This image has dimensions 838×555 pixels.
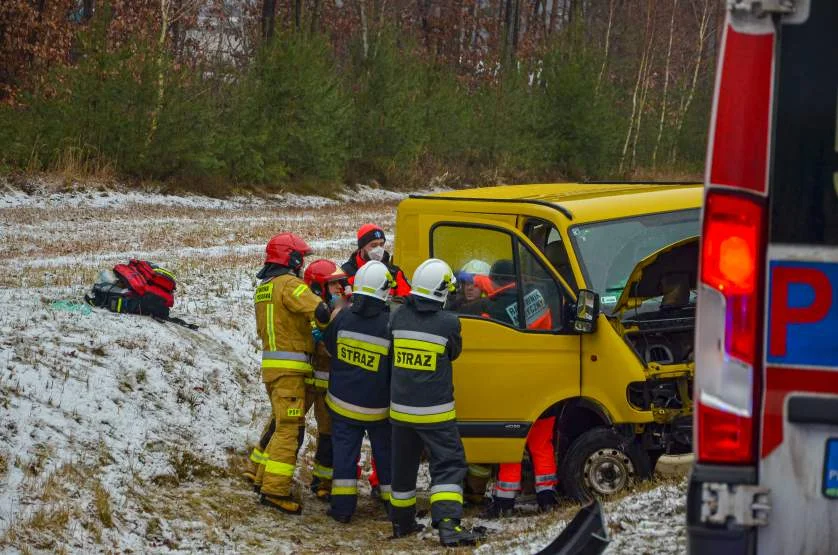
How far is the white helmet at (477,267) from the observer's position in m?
→ 8.57

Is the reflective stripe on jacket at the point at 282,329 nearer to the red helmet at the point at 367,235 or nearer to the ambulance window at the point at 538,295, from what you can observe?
the red helmet at the point at 367,235

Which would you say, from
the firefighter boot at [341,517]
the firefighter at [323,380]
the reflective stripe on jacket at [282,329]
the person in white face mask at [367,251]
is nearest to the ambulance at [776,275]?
the firefighter boot at [341,517]

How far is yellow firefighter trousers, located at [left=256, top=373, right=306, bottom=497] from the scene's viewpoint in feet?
29.1

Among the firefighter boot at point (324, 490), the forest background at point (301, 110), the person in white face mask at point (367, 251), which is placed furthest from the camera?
the forest background at point (301, 110)

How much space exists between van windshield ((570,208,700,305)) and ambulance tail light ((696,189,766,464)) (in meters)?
4.77

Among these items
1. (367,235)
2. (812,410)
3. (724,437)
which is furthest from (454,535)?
(812,410)

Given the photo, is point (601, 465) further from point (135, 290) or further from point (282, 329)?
point (135, 290)

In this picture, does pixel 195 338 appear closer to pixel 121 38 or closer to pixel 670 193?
pixel 670 193

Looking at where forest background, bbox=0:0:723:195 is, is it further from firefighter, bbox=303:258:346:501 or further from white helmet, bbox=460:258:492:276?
white helmet, bbox=460:258:492:276

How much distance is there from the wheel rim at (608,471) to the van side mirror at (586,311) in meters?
0.87

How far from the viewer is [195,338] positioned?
12.1 m

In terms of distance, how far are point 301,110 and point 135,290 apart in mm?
20547

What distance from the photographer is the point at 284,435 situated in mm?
8953

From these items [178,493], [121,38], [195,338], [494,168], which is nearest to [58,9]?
[121,38]
